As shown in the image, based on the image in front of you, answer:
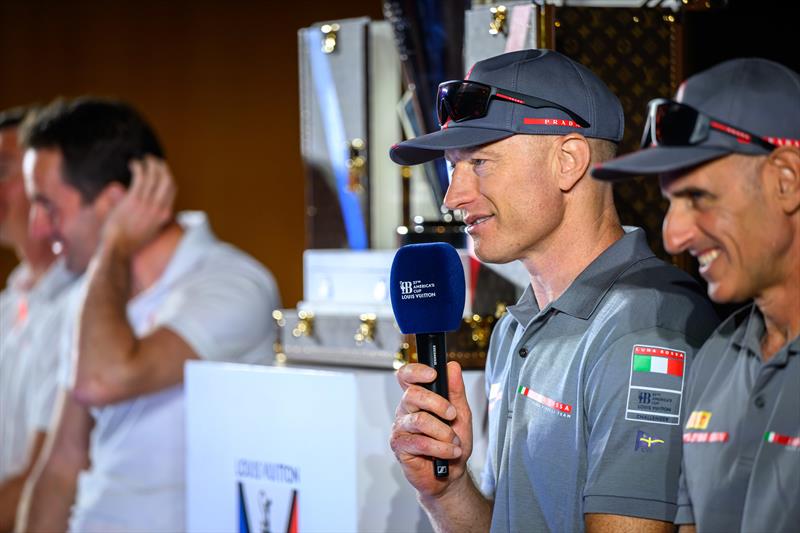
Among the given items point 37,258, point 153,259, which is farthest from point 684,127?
point 37,258

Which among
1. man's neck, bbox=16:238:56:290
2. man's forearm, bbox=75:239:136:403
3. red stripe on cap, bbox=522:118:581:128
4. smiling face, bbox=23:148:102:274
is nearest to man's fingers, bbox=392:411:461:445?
red stripe on cap, bbox=522:118:581:128

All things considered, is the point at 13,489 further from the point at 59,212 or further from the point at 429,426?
the point at 429,426

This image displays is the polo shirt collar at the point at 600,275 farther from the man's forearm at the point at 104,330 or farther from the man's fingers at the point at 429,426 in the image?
the man's forearm at the point at 104,330

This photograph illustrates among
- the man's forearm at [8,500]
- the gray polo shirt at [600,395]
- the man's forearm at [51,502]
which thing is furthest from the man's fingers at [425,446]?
the man's forearm at [8,500]

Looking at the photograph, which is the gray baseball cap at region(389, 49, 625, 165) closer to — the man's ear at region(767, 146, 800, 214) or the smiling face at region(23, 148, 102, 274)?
the man's ear at region(767, 146, 800, 214)

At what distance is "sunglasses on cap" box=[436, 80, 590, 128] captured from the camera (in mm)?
1774

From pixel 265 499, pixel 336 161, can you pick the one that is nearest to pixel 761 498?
pixel 265 499

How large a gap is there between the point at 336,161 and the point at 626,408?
157 cm

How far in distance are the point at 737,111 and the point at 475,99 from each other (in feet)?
1.57

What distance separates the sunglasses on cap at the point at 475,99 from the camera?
5.82 ft

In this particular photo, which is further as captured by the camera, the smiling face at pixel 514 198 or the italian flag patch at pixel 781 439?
the smiling face at pixel 514 198

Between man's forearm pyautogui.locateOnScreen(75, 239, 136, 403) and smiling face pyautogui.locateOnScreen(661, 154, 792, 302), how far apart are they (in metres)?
2.06

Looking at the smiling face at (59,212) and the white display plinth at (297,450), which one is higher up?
the smiling face at (59,212)

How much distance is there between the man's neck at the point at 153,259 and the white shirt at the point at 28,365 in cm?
85
